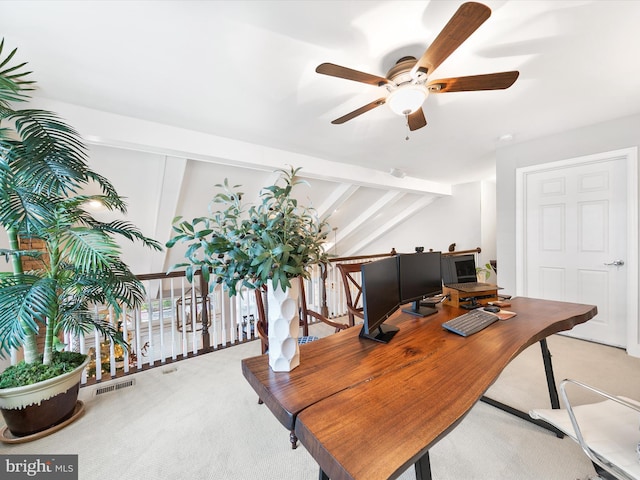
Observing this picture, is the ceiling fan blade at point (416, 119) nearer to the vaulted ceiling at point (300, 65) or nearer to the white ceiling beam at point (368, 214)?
the vaulted ceiling at point (300, 65)

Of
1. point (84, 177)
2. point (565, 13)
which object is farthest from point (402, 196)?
point (84, 177)

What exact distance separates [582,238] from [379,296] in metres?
3.28

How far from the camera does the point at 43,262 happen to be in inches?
64.9

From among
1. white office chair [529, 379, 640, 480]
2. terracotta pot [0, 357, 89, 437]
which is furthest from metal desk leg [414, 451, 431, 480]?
terracotta pot [0, 357, 89, 437]

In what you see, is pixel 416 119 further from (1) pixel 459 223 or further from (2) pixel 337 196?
(1) pixel 459 223

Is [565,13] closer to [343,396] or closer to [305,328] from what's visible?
[343,396]

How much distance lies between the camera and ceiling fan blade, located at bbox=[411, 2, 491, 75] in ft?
3.50

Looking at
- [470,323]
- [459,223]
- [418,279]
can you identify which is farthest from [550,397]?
[459,223]

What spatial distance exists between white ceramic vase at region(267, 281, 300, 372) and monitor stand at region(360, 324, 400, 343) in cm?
45

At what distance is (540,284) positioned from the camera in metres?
3.29

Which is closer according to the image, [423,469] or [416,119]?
[423,469]

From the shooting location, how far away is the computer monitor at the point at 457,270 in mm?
2020

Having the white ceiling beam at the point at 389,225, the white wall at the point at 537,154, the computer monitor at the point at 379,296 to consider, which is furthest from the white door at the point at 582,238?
the computer monitor at the point at 379,296

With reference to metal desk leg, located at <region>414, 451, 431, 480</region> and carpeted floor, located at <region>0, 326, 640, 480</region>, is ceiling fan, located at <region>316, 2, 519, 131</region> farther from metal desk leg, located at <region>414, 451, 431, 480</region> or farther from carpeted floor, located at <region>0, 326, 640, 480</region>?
carpeted floor, located at <region>0, 326, 640, 480</region>
